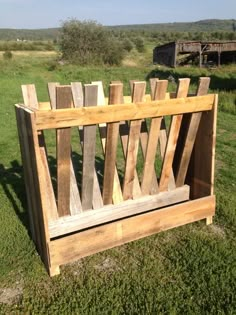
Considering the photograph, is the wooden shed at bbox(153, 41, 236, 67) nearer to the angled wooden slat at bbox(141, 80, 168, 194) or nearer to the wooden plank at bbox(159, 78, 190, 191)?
the wooden plank at bbox(159, 78, 190, 191)

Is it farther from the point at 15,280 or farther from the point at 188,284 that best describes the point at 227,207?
the point at 15,280

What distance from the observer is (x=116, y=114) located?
323 centimetres

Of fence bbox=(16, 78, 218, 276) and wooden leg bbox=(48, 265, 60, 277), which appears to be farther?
wooden leg bbox=(48, 265, 60, 277)

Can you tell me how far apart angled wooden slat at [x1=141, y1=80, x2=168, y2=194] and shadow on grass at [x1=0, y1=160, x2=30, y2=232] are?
1425mm

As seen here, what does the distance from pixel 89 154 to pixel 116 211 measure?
81 cm

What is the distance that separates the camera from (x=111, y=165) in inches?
140

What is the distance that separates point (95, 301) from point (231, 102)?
346 inches

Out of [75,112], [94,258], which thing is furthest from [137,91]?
[94,258]

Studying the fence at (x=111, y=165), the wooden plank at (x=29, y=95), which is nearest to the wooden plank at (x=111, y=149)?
the fence at (x=111, y=165)

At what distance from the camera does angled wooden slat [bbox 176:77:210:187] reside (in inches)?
148

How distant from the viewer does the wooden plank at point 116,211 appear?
3.61 metres

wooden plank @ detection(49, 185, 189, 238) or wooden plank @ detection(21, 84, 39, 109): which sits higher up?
wooden plank @ detection(21, 84, 39, 109)

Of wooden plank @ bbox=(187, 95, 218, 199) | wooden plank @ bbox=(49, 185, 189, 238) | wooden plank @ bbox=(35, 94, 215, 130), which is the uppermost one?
wooden plank @ bbox=(35, 94, 215, 130)

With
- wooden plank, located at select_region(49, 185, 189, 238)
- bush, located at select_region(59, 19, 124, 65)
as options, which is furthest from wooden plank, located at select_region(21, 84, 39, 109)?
bush, located at select_region(59, 19, 124, 65)
